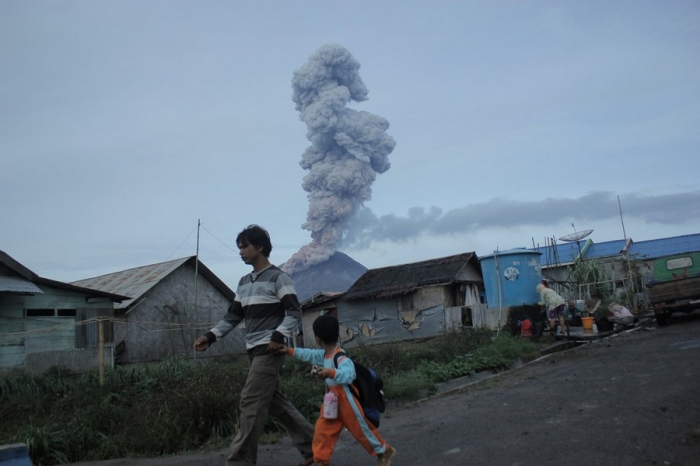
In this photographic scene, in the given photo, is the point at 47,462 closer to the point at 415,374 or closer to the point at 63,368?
the point at 415,374

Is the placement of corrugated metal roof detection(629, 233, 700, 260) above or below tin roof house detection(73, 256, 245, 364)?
above

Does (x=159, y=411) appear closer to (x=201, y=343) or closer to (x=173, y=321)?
(x=201, y=343)

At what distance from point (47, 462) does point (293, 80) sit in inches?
2018

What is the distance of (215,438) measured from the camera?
5879mm

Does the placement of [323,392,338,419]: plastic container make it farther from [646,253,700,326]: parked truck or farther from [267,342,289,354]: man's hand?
[646,253,700,326]: parked truck

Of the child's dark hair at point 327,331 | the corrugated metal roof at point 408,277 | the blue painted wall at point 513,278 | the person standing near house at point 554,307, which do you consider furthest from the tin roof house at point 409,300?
the child's dark hair at point 327,331

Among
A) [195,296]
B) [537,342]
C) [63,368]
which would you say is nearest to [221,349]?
[195,296]

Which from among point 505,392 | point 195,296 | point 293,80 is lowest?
point 505,392

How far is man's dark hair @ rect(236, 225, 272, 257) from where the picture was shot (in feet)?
15.0

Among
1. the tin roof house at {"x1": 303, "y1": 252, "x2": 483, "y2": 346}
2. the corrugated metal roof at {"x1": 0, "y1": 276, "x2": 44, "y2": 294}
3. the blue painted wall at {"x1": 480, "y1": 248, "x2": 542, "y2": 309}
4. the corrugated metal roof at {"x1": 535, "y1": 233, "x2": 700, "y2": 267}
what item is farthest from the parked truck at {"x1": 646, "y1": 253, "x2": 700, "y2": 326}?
the corrugated metal roof at {"x1": 535, "y1": 233, "x2": 700, "y2": 267}

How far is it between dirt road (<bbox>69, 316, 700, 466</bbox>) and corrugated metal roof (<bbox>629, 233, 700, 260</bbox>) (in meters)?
30.4

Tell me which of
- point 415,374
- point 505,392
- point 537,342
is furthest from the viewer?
point 537,342

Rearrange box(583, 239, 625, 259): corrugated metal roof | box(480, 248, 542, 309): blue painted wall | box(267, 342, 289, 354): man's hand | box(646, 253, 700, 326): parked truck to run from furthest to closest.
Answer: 1. box(583, 239, 625, 259): corrugated metal roof
2. box(480, 248, 542, 309): blue painted wall
3. box(646, 253, 700, 326): parked truck
4. box(267, 342, 289, 354): man's hand

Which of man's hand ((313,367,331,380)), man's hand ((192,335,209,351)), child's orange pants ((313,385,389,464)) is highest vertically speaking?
man's hand ((192,335,209,351))
